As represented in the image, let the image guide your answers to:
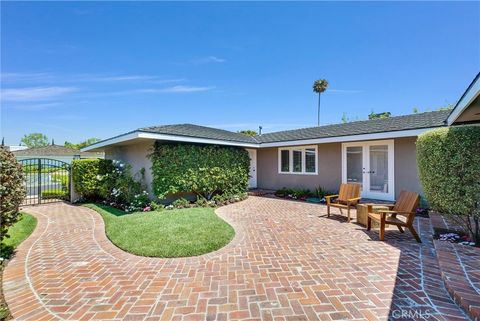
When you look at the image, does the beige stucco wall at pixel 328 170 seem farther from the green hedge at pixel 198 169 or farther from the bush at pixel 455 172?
the bush at pixel 455 172

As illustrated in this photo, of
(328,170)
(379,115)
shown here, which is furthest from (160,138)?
(379,115)

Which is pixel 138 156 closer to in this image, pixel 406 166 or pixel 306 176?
pixel 306 176

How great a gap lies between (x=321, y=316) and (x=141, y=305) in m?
2.25

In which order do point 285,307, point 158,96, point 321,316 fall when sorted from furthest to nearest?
point 158,96 → point 285,307 → point 321,316

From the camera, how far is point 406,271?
3754 mm

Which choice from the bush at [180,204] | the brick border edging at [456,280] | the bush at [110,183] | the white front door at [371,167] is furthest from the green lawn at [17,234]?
the white front door at [371,167]

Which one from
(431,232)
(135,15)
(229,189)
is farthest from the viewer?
(229,189)

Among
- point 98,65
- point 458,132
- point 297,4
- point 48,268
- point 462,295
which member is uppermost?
point 297,4

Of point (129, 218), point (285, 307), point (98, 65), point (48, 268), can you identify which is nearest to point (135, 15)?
point (98, 65)

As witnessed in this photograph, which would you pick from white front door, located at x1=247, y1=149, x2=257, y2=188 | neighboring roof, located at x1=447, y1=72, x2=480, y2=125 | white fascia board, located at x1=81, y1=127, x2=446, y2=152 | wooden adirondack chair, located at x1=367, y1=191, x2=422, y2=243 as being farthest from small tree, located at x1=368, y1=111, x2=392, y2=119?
wooden adirondack chair, located at x1=367, y1=191, x2=422, y2=243

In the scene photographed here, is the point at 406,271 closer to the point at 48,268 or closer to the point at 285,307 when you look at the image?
the point at 285,307

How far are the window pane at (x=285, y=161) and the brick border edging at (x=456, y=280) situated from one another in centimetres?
967

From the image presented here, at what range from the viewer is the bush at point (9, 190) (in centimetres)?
436

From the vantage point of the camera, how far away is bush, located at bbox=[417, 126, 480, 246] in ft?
14.9
